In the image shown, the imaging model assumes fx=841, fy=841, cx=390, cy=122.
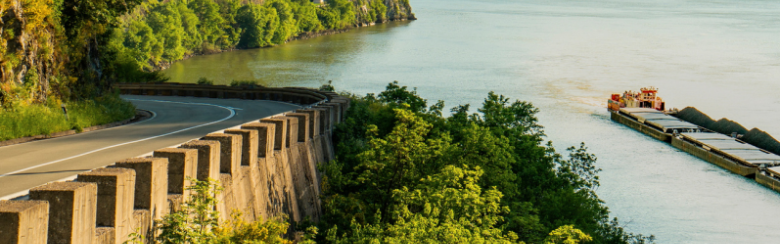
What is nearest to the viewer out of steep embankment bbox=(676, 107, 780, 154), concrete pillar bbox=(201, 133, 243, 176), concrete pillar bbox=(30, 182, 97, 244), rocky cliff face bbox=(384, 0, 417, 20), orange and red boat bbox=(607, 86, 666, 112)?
concrete pillar bbox=(30, 182, 97, 244)

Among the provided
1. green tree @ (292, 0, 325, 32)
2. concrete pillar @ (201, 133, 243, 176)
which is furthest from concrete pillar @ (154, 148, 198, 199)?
green tree @ (292, 0, 325, 32)

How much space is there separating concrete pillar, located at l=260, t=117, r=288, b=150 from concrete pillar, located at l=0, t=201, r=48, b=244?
8.32 metres

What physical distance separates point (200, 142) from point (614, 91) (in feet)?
231

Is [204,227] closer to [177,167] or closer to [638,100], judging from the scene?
[177,167]

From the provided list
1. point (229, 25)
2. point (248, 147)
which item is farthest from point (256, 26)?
point (248, 147)

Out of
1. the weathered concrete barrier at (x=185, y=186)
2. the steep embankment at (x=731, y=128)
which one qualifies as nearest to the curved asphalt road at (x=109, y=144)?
the weathered concrete barrier at (x=185, y=186)

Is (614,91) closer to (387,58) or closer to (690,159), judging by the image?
(690,159)

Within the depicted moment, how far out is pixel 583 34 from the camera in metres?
128

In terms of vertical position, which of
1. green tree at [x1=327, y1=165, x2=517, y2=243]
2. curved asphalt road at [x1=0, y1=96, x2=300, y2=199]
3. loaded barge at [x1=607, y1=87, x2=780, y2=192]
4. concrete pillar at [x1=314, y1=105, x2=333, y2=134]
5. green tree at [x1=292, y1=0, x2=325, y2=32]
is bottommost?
loaded barge at [x1=607, y1=87, x2=780, y2=192]

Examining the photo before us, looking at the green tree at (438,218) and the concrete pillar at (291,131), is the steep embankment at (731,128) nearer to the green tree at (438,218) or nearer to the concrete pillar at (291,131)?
the green tree at (438,218)

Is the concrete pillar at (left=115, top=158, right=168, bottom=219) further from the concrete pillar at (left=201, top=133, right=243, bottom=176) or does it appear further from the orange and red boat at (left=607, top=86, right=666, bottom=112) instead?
the orange and red boat at (left=607, top=86, right=666, bottom=112)

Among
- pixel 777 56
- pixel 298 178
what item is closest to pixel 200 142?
pixel 298 178

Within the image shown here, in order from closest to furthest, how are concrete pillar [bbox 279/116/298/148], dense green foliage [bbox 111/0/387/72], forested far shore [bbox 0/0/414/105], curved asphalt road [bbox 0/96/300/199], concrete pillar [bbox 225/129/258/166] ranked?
curved asphalt road [bbox 0/96/300/199] → concrete pillar [bbox 225/129/258/166] → concrete pillar [bbox 279/116/298/148] → forested far shore [bbox 0/0/414/105] → dense green foliage [bbox 111/0/387/72]

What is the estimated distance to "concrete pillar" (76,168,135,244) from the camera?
8906mm
